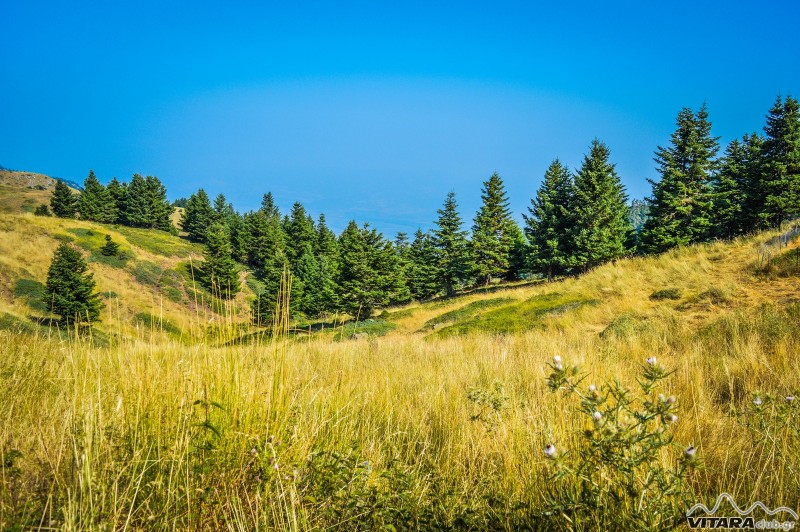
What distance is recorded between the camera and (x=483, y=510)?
1.94m

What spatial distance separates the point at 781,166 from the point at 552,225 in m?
17.5

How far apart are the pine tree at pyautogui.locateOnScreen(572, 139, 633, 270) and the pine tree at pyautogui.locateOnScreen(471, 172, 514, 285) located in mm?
9840

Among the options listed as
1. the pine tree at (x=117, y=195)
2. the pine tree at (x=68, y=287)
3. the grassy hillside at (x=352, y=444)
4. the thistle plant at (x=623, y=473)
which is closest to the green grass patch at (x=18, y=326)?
the grassy hillside at (x=352, y=444)

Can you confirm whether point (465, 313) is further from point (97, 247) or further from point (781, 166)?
point (97, 247)

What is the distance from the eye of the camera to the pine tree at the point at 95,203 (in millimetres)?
66000

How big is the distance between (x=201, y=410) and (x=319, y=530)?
122 centimetres

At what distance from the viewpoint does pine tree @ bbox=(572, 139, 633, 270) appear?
3247 cm

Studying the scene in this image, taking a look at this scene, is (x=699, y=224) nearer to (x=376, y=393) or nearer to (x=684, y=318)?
(x=684, y=318)

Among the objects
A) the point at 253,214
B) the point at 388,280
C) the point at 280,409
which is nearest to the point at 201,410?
the point at 280,409

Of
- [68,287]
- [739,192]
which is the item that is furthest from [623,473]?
[739,192]

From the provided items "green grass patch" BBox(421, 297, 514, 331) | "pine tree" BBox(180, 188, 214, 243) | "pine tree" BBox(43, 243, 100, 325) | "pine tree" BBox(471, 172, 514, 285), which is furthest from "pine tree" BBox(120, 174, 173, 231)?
"green grass patch" BBox(421, 297, 514, 331)

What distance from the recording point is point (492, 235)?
43.3 metres

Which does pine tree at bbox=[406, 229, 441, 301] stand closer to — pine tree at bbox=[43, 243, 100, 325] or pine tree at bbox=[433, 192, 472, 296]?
A: pine tree at bbox=[433, 192, 472, 296]

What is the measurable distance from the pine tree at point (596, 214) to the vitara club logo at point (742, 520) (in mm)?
34033
